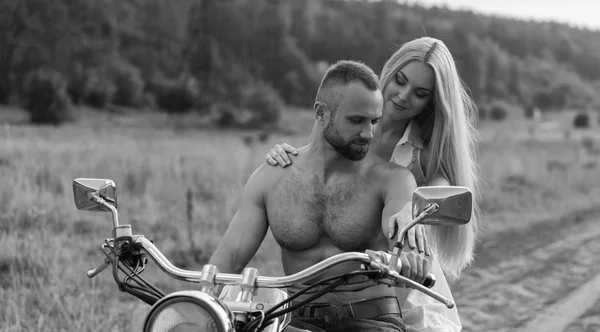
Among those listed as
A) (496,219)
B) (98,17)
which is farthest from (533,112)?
(496,219)

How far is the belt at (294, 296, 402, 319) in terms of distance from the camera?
2.63m

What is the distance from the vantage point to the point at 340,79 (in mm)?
2650

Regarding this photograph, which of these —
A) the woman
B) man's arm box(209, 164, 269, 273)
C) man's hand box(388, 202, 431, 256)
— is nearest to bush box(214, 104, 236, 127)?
the woman

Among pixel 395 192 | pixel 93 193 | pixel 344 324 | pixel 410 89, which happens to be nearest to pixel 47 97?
pixel 410 89

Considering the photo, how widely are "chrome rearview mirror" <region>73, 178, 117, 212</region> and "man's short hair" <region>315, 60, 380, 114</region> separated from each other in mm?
793

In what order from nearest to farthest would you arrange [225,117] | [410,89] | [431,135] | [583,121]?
[410,89], [431,135], [225,117], [583,121]

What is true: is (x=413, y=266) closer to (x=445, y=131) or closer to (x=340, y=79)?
(x=340, y=79)

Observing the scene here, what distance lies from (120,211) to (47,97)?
26154mm

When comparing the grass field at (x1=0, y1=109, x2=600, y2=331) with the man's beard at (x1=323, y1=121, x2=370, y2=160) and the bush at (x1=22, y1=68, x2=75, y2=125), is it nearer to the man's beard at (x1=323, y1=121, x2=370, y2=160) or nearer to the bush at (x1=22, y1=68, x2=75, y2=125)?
the man's beard at (x1=323, y1=121, x2=370, y2=160)

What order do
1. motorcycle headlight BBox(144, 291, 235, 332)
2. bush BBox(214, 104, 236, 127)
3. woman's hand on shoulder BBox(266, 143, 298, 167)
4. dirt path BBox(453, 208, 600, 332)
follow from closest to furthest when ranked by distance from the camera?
motorcycle headlight BBox(144, 291, 235, 332) → woman's hand on shoulder BBox(266, 143, 298, 167) → dirt path BBox(453, 208, 600, 332) → bush BBox(214, 104, 236, 127)

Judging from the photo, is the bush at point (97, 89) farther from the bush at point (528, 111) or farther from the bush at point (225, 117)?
the bush at point (528, 111)

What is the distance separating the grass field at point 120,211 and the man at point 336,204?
2426 millimetres

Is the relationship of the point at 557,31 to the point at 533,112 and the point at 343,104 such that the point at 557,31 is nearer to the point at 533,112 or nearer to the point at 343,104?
the point at 533,112

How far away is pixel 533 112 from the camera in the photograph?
7444 centimetres
